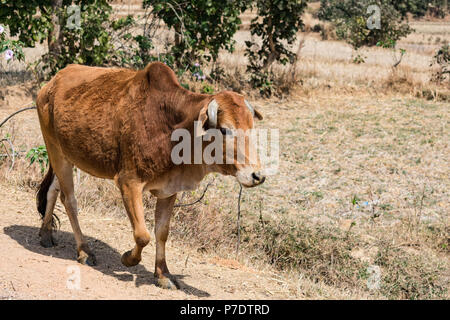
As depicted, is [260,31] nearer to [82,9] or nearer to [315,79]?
[315,79]

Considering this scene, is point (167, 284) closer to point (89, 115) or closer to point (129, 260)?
point (129, 260)

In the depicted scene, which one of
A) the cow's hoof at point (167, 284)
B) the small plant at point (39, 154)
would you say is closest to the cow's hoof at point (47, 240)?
the cow's hoof at point (167, 284)

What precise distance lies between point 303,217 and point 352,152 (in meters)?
2.71

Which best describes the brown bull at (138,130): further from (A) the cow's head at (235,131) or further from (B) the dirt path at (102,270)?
(B) the dirt path at (102,270)

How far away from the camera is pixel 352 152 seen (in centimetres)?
1074

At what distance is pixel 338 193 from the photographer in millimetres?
9305

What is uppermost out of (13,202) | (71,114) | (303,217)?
(71,114)

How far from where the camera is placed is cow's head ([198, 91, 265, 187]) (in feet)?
15.3

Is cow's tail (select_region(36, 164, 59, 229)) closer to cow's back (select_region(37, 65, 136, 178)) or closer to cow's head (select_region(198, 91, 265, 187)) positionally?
cow's back (select_region(37, 65, 136, 178))

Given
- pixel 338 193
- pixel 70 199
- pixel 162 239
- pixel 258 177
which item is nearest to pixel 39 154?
pixel 70 199

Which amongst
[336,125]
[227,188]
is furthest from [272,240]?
[336,125]

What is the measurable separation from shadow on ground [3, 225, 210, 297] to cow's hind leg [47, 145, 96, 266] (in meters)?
0.13

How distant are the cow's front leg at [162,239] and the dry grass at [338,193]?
1049 millimetres

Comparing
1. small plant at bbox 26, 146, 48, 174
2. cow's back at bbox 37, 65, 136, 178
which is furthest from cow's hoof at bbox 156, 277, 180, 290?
small plant at bbox 26, 146, 48, 174
